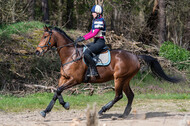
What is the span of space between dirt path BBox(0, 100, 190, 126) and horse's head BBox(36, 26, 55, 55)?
1.77 meters

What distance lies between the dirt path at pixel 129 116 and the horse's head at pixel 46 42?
177 cm

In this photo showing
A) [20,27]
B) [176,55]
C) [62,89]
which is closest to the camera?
[62,89]

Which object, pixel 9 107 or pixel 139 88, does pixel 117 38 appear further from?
pixel 9 107

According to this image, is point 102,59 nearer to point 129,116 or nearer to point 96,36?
point 96,36

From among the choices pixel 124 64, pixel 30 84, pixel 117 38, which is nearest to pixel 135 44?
pixel 117 38

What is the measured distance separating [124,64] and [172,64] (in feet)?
25.6

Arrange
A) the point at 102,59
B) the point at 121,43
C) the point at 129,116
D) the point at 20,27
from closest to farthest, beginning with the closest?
the point at 102,59
the point at 129,116
the point at 121,43
the point at 20,27

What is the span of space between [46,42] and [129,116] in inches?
121

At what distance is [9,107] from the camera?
909 cm

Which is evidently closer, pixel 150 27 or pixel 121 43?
pixel 121 43

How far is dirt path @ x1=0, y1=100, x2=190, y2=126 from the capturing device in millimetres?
6591

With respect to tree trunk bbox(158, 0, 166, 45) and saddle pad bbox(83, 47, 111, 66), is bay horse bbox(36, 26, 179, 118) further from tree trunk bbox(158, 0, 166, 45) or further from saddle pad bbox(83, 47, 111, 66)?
tree trunk bbox(158, 0, 166, 45)

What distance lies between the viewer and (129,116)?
26.9ft

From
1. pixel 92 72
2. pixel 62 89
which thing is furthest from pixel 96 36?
pixel 62 89
